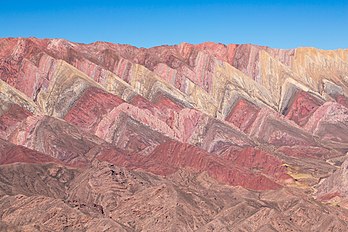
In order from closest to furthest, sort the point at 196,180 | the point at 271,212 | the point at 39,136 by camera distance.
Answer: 1. the point at 271,212
2. the point at 196,180
3. the point at 39,136

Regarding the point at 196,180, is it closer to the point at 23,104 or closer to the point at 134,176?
the point at 134,176

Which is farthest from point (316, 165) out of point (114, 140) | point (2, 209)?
point (2, 209)

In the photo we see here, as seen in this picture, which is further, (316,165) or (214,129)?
(214,129)

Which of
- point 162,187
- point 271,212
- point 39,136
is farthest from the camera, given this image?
point 39,136

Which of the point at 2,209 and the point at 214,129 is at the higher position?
the point at 214,129

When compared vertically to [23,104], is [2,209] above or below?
below

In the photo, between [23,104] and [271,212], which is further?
[23,104]

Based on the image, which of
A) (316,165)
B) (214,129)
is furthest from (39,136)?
(316,165)

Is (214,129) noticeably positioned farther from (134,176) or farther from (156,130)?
(134,176)

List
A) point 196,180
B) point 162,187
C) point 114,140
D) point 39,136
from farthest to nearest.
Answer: point 114,140
point 39,136
point 196,180
point 162,187
